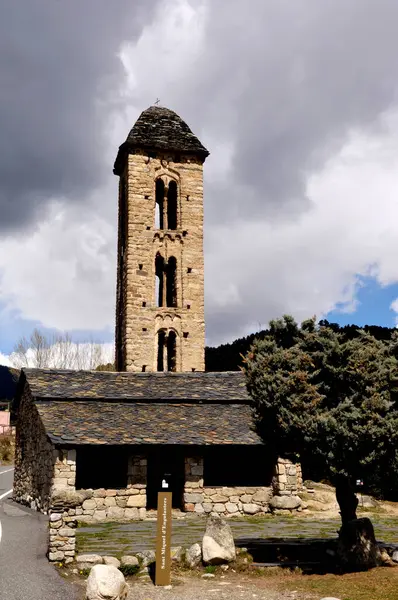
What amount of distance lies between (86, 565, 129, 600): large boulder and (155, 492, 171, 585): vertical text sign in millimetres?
1115

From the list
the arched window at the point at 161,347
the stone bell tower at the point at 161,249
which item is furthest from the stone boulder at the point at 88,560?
the arched window at the point at 161,347

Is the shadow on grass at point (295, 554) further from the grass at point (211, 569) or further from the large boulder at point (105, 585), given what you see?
the large boulder at point (105, 585)

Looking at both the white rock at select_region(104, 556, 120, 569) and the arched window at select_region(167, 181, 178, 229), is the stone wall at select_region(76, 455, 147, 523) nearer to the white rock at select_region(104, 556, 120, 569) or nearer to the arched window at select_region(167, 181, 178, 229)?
the white rock at select_region(104, 556, 120, 569)

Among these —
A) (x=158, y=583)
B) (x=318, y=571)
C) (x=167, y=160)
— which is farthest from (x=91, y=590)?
(x=167, y=160)

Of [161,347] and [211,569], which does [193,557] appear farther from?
[161,347]

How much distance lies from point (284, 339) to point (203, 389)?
37.0 feet

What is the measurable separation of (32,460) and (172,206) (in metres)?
17.9

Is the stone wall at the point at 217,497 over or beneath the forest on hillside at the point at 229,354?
beneath

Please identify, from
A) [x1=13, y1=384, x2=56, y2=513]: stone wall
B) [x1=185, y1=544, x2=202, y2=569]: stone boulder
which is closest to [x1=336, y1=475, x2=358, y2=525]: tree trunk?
[x1=185, y1=544, x2=202, y2=569]: stone boulder

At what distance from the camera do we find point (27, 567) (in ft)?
37.0

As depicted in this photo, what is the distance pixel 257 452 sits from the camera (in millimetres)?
21625

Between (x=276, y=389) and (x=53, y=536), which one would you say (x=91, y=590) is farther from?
(x=276, y=389)

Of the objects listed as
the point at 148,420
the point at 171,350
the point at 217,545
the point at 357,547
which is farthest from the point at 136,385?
the point at 357,547

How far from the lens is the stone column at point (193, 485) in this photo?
19531 millimetres
